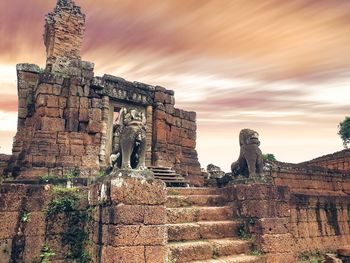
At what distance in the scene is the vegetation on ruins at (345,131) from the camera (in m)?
33.6

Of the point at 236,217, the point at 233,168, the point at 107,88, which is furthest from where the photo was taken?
the point at 107,88

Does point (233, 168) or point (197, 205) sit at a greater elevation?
point (233, 168)

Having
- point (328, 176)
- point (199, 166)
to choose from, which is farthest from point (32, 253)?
point (328, 176)

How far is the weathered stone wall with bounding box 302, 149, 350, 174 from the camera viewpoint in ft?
61.6

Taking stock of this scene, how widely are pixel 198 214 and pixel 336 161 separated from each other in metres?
16.0

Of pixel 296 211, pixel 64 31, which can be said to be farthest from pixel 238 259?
pixel 64 31

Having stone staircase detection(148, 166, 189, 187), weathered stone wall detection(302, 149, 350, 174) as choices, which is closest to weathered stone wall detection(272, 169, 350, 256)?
stone staircase detection(148, 166, 189, 187)

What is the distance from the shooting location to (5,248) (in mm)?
5027

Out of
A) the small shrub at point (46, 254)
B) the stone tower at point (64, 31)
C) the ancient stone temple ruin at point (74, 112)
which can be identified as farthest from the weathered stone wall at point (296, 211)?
the stone tower at point (64, 31)

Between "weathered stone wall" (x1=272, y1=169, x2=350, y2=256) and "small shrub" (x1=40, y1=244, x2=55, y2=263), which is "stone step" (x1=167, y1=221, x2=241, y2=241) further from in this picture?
"weathered stone wall" (x1=272, y1=169, x2=350, y2=256)

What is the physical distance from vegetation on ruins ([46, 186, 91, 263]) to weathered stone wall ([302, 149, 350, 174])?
57.8ft

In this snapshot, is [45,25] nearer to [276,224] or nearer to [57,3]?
[57,3]

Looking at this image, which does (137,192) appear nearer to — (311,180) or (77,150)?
(77,150)

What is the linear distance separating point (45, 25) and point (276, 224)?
11318 mm
